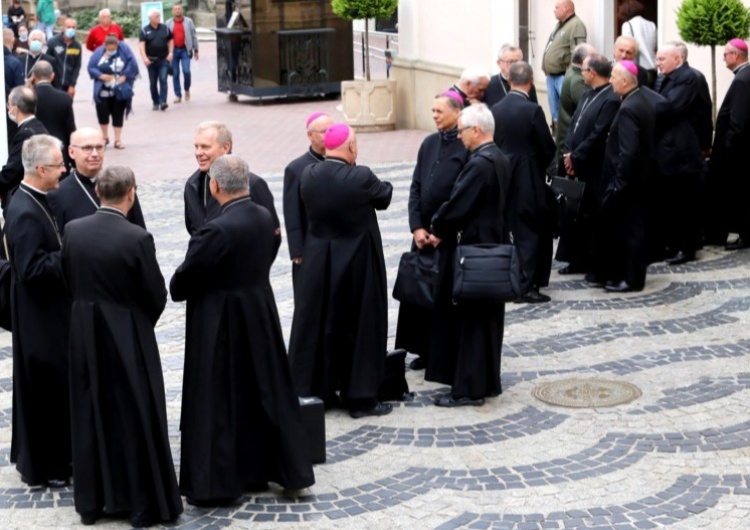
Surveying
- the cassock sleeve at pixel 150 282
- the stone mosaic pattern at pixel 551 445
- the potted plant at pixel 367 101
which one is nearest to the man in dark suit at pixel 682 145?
the stone mosaic pattern at pixel 551 445

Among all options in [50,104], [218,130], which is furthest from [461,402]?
[50,104]

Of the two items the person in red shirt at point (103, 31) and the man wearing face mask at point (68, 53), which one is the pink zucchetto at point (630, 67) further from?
the person in red shirt at point (103, 31)

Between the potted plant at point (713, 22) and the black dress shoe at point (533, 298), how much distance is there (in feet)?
12.2

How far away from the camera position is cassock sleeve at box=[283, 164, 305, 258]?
998 cm

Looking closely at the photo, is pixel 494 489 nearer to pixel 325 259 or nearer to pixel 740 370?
pixel 325 259

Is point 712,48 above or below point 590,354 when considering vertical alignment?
above

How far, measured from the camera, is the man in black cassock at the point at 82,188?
28.1ft

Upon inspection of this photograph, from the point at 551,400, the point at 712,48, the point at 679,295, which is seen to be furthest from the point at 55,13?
the point at 551,400

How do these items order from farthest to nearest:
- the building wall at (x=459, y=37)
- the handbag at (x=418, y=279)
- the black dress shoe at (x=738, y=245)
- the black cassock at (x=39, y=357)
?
1. the building wall at (x=459, y=37)
2. the black dress shoe at (x=738, y=245)
3. the handbag at (x=418, y=279)
4. the black cassock at (x=39, y=357)

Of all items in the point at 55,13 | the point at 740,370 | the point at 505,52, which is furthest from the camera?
the point at 55,13

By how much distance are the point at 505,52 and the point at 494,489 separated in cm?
633

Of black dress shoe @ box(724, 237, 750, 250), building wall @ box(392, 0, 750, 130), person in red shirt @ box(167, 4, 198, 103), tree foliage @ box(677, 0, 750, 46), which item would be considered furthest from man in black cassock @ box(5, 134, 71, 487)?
person in red shirt @ box(167, 4, 198, 103)

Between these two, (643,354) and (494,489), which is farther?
(643,354)

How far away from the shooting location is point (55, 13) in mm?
35406
